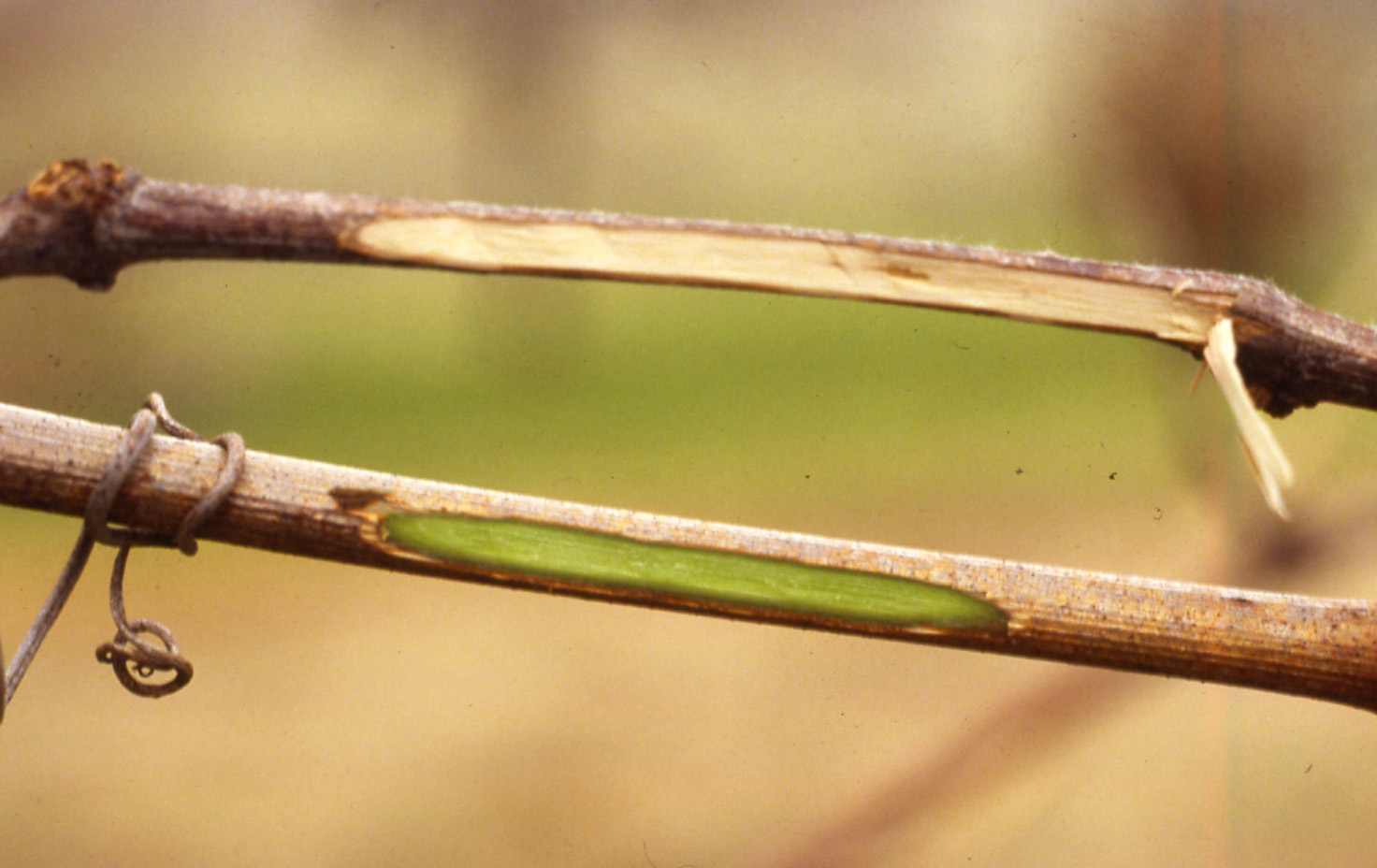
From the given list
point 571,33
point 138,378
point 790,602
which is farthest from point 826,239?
point 138,378

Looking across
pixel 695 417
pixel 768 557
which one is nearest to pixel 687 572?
pixel 768 557

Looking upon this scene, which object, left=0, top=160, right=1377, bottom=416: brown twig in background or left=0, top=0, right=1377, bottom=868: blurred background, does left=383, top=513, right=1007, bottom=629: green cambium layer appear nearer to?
left=0, top=160, right=1377, bottom=416: brown twig in background

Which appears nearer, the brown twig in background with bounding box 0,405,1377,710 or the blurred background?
the brown twig in background with bounding box 0,405,1377,710

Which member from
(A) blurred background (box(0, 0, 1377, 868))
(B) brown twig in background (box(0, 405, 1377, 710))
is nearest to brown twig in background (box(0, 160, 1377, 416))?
(B) brown twig in background (box(0, 405, 1377, 710))

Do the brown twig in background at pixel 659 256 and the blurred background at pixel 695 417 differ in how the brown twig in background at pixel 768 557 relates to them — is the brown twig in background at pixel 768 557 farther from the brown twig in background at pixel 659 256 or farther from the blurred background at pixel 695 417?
the blurred background at pixel 695 417

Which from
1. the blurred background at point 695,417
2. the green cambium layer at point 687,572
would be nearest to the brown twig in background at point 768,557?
the green cambium layer at point 687,572

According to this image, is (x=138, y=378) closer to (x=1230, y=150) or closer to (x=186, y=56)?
(x=186, y=56)
